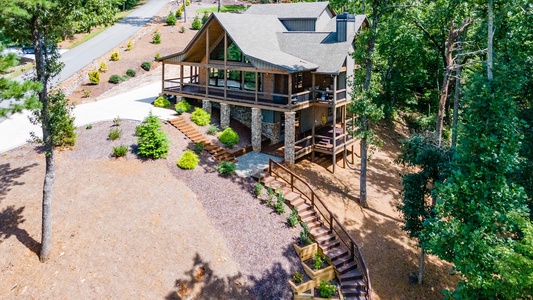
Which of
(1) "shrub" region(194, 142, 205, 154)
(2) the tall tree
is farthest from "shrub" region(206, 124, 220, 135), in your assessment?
(2) the tall tree

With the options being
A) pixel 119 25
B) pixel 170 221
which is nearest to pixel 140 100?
pixel 170 221

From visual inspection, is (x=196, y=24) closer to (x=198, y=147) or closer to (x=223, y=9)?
(x=223, y=9)

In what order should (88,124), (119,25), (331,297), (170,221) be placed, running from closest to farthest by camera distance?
(331,297), (170,221), (88,124), (119,25)

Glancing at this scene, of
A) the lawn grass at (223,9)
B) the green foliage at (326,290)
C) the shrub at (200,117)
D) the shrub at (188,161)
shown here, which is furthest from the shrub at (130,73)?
the green foliage at (326,290)

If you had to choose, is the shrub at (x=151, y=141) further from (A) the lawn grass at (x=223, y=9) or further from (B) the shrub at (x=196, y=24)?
(A) the lawn grass at (x=223, y=9)

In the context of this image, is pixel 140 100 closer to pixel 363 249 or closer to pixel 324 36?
pixel 324 36

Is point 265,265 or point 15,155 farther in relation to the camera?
point 15,155

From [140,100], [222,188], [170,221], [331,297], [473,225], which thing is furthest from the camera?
[140,100]
